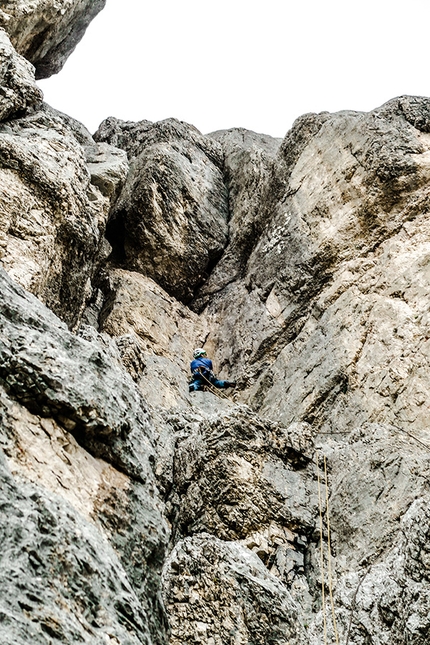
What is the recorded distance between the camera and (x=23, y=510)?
4.66 m

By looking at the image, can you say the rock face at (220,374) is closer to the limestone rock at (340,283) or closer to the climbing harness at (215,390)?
the limestone rock at (340,283)

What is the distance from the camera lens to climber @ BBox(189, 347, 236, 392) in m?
16.6

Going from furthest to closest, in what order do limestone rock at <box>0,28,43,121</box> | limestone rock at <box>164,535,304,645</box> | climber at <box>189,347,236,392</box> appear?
1. climber at <box>189,347,236,392</box>
2. limestone rock at <box>0,28,43,121</box>
3. limestone rock at <box>164,535,304,645</box>

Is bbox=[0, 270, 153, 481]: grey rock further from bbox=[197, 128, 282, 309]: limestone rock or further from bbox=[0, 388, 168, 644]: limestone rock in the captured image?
bbox=[197, 128, 282, 309]: limestone rock

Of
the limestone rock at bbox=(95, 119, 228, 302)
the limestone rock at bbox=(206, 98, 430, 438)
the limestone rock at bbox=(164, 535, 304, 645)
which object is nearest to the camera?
the limestone rock at bbox=(164, 535, 304, 645)

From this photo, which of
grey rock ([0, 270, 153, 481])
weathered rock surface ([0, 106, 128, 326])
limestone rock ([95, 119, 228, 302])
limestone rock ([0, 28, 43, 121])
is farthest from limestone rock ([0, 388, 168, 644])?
limestone rock ([95, 119, 228, 302])

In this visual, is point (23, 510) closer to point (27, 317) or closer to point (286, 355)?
point (27, 317)

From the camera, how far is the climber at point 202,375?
54.6 ft

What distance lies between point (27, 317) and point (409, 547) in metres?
5.03

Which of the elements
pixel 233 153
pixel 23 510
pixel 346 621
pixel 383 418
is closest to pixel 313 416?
pixel 383 418

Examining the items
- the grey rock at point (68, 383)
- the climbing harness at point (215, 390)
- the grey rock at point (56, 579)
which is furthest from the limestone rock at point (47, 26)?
the grey rock at point (56, 579)

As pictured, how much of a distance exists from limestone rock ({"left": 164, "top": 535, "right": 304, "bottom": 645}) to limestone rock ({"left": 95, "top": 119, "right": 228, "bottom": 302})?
1302cm

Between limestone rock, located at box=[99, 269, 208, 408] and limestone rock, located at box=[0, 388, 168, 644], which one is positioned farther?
limestone rock, located at box=[99, 269, 208, 408]

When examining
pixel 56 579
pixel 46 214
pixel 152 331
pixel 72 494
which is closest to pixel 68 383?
pixel 72 494
